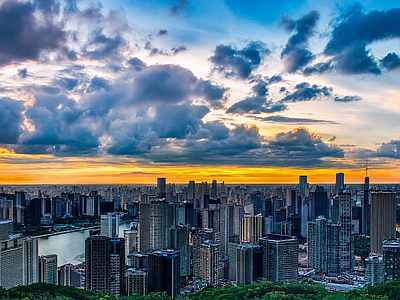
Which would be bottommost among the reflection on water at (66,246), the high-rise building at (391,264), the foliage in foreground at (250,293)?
the reflection on water at (66,246)

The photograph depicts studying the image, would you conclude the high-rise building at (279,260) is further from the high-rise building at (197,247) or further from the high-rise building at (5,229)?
the high-rise building at (5,229)

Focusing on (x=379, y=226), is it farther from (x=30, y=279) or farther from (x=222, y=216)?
(x=30, y=279)

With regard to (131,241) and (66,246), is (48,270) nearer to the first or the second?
(131,241)

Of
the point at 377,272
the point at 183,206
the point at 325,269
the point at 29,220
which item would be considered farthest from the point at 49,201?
the point at 377,272

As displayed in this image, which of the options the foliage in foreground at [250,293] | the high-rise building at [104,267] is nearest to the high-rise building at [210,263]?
the high-rise building at [104,267]

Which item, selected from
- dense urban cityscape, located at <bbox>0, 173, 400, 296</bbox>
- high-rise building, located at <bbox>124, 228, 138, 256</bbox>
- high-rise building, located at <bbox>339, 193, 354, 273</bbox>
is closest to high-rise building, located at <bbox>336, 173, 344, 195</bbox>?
dense urban cityscape, located at <bbox>0, 173, 400, 296</bbox>
